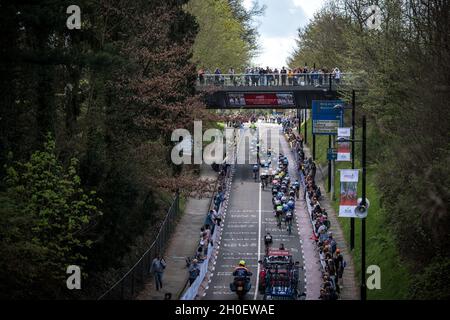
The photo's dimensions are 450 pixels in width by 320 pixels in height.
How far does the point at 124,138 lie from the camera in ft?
167

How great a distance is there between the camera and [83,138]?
46.3m

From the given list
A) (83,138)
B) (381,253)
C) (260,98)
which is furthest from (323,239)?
(260,98)

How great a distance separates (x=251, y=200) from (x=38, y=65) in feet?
106

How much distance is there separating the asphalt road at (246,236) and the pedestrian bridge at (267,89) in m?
5.73

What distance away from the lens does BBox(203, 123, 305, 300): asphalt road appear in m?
49.0

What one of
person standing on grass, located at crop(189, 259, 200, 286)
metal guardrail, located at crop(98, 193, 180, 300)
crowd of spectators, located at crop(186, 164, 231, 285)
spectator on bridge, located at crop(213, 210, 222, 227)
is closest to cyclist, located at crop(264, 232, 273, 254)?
crowd of spectators, located at crop(186, 164, 231, 285)

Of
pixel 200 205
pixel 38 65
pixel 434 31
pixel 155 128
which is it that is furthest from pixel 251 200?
pixel 38 65

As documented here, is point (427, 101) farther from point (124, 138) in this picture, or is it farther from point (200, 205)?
point (200, 205)

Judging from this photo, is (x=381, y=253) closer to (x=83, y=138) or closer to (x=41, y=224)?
(x=83, y=138)

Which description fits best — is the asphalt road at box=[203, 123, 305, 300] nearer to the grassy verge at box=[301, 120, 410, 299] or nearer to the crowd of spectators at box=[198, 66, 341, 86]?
the grassy verge at box=[301, 120, 410, 299]

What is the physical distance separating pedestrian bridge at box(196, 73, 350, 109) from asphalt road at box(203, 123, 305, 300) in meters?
5.73

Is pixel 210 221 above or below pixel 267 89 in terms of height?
below

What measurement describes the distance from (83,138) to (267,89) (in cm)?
3080

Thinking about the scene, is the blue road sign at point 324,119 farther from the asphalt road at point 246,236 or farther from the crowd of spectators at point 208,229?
the crowd of spectators at point 208,229
